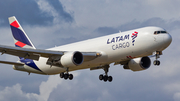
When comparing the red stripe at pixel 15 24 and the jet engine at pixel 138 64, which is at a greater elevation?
the red stripe at pixel 15 24

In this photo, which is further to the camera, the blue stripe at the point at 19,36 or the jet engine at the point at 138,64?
the blue stripe at the point at 19,36

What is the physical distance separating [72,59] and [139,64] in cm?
1090

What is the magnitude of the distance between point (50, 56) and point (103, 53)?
6683mm

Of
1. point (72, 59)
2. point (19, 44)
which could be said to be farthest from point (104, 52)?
point (19, 44)

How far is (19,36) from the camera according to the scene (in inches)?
2132

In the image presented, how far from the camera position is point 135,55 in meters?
41.9

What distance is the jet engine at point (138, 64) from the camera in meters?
48.5

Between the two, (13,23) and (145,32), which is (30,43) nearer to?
(13,23)

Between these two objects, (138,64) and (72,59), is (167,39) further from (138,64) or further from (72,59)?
(72,59)

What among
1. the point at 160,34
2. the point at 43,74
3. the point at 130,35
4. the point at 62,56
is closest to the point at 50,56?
the point at 62,56

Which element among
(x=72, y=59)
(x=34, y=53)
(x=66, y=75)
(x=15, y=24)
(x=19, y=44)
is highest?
(x=15, y=24)

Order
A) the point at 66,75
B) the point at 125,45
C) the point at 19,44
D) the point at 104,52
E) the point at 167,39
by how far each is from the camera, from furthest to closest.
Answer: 1. the point at 19,44
2. the point at 66,75
3. the point at 104,52
4. the point at 125,45
5. the point at 167,39

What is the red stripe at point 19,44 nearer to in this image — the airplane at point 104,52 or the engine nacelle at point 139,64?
the airplane at point 104,52

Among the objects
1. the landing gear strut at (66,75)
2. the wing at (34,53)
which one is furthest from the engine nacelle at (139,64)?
the landing gear strut at (66,75)
